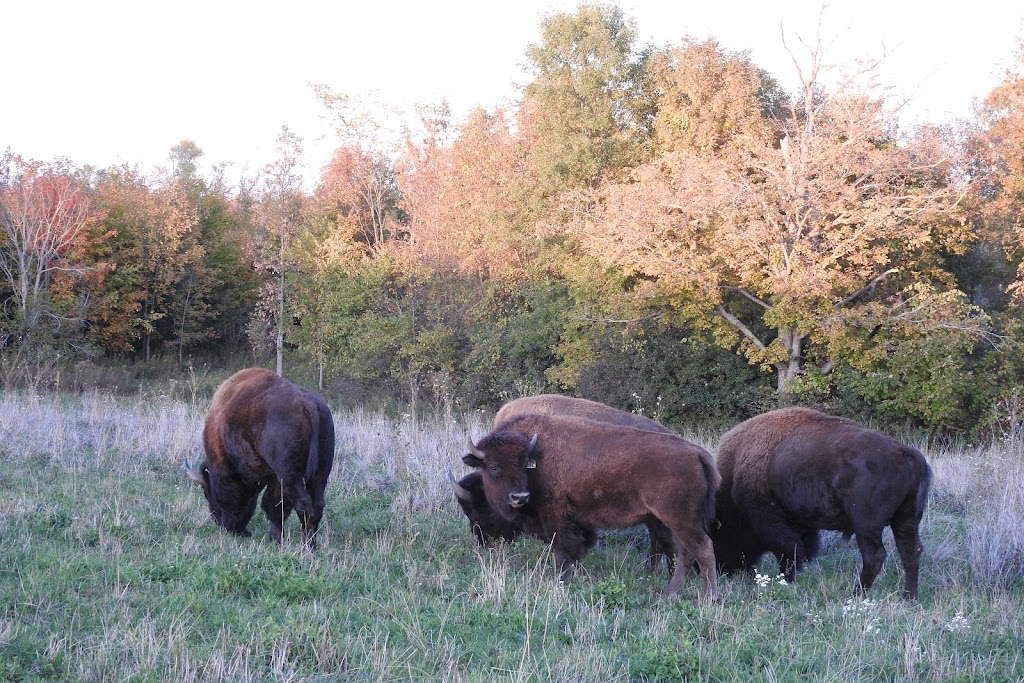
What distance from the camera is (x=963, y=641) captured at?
20.5 feet

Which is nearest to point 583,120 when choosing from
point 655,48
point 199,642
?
point 655,48

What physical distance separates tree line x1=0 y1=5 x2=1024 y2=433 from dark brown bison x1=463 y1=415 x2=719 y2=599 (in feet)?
48.7

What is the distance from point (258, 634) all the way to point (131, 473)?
6.90m

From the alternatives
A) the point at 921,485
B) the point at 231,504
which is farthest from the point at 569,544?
the point at 231,504

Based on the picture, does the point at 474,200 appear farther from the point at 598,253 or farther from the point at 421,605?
the point at 421,605

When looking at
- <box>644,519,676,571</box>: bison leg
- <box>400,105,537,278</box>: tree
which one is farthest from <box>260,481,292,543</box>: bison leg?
<box>400,105,537,278</box>: tree

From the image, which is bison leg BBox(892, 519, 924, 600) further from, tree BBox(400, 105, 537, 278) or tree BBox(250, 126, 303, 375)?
tree BBox(250, 126, 303, 375)

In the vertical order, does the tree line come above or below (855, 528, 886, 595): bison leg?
above

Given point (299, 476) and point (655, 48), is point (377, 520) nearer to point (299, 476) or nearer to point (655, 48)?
point (299, 476)

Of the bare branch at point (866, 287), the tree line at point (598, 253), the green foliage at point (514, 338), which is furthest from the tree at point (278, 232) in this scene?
the bare branch at point (866, 287)

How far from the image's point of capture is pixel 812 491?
8539mm

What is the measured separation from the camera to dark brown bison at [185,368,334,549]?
8688mm

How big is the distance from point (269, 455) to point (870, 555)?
5.60 metres

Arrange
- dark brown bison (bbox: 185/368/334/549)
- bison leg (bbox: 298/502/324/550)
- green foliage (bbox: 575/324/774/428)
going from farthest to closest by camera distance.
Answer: green foliage (bbox: 575/324/774/428)
dark brown bison (bbox: 185/368/334/549)
bison leg (bbox: 298/502/324/550)
